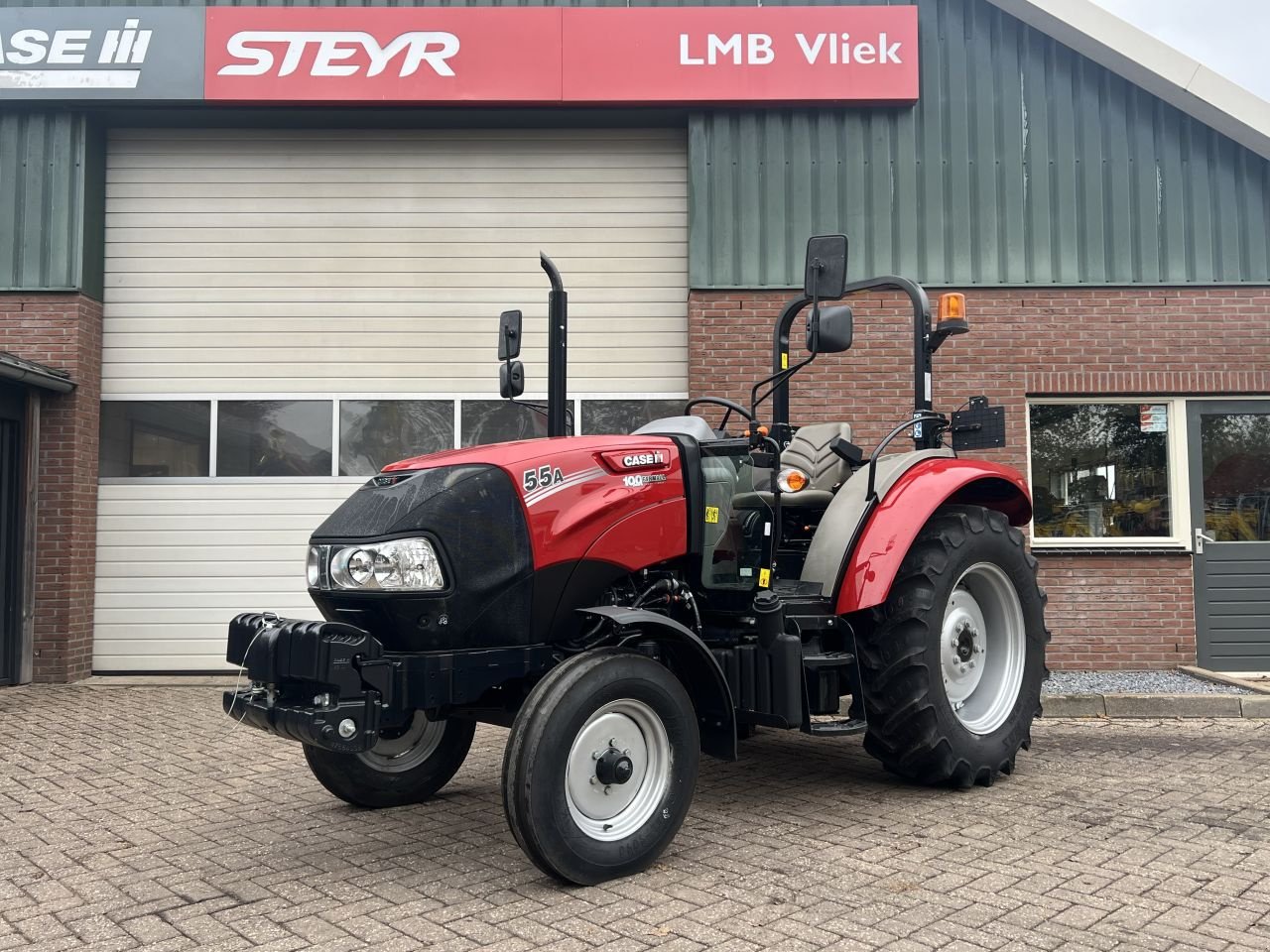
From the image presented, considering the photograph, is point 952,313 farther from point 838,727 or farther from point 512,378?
point 512,378

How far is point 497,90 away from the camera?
9.12 meters

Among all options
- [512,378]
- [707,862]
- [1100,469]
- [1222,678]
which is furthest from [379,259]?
[1222,678]

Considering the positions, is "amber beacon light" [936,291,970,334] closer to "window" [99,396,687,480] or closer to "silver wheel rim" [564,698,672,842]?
"silver wheel rim" [564,698,672,842]

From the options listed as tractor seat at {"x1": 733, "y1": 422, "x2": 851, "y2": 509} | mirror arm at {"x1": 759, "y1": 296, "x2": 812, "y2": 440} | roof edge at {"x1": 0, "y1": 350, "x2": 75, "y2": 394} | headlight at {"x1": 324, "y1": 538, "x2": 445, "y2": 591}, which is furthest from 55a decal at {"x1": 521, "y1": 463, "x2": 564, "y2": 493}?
roof edge at {"x1": 0, "y1": 350, "x2": 75, "y2": 394}

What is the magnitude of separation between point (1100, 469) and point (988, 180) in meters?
2.62

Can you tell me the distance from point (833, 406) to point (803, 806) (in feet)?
15.6

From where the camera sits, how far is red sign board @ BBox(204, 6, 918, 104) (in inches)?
358

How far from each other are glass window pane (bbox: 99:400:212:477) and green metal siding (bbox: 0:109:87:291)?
1.18 meters

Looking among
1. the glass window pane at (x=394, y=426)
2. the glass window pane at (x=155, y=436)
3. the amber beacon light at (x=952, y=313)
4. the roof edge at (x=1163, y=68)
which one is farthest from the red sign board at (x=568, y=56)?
the amber beacon light at (x=952, y=313)

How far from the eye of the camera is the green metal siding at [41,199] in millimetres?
9148

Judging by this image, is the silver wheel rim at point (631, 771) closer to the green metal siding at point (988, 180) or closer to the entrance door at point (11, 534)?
the green metal siding at point (988, 180)

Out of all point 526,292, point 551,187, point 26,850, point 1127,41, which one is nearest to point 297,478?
point 526,292

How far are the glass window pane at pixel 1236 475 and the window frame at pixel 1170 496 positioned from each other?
18cm

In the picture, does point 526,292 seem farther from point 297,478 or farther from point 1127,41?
point 1127,41
